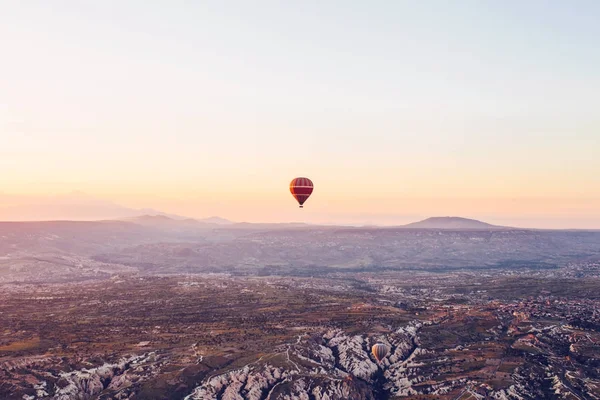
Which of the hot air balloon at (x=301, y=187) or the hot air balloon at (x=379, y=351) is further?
the hot air balloon at (x=301, y=187)

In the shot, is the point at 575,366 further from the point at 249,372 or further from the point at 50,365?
the point at 50,365

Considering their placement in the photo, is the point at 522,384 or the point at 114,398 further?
the point at 522,384

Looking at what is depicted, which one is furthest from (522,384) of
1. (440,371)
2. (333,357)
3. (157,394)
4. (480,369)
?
(157,394)

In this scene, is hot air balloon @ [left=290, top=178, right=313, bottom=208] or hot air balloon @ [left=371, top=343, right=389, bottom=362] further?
hot air balloon @ [left=290, top=178, right=313, bottom=208]

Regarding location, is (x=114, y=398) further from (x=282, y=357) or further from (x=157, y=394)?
(x=282, y=357)

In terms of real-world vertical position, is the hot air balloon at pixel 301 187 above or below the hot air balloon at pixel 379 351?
above

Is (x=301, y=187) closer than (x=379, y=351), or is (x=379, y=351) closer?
(x=379, y=351)

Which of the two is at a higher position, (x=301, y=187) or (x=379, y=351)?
(x=301, y=187)

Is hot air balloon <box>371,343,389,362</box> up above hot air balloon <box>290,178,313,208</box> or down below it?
below

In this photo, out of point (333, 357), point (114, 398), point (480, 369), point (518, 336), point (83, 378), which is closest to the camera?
point (114, 398)

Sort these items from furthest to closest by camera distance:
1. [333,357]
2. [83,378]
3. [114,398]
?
[333,357]
[83,378]
[114,398]
